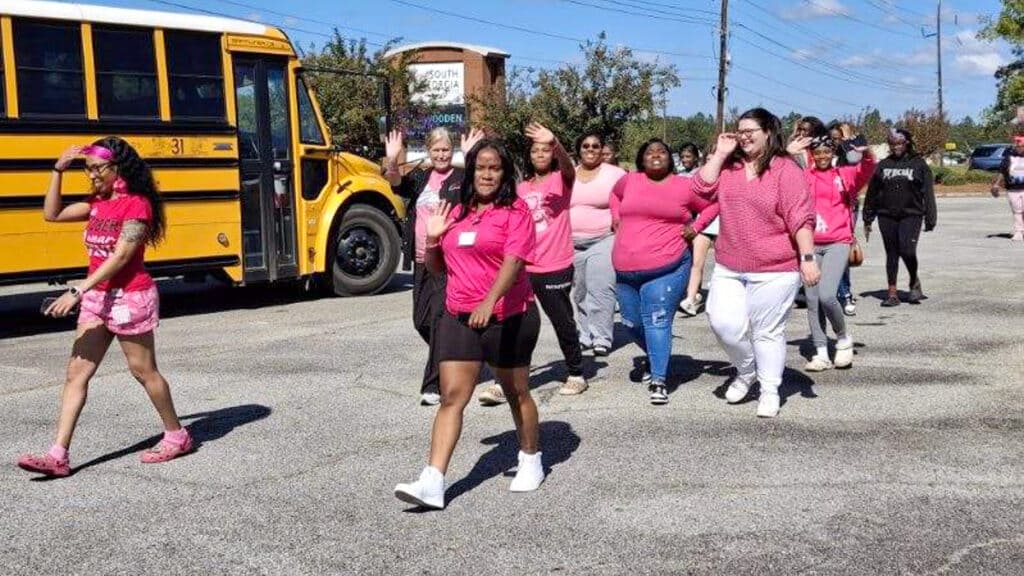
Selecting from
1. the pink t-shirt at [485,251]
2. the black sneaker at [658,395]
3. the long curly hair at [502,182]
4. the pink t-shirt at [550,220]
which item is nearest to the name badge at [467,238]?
the pink t-shirt at [485,251]

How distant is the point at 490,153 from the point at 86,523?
2.36 m

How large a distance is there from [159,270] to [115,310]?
5696 millimetres

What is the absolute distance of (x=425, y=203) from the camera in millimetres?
6918

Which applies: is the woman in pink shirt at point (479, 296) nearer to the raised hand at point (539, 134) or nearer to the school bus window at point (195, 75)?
the raised hand at point (539, 134)

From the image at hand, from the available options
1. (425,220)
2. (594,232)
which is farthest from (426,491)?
(594,232)

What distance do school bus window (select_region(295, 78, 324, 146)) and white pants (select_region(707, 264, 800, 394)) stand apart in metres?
6.64

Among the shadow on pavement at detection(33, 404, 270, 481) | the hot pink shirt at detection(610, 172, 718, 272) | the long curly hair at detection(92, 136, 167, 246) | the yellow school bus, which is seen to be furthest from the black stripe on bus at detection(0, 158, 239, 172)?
the hot pink shirt at detection(610, 172, 718, 272)

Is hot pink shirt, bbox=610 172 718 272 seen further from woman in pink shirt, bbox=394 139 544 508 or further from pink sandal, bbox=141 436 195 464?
pink sandal, bbox=141 436 195 464

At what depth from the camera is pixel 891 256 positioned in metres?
11.6

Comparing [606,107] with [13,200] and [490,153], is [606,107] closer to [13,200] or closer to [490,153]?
[13,200]

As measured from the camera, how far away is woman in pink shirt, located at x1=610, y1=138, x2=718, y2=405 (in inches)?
277

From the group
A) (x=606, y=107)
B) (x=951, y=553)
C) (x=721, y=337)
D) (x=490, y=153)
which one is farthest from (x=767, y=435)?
(x=606, y=107)

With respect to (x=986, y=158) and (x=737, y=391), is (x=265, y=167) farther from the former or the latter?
(x=986, y=158)

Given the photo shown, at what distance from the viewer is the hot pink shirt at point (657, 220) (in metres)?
7.04
